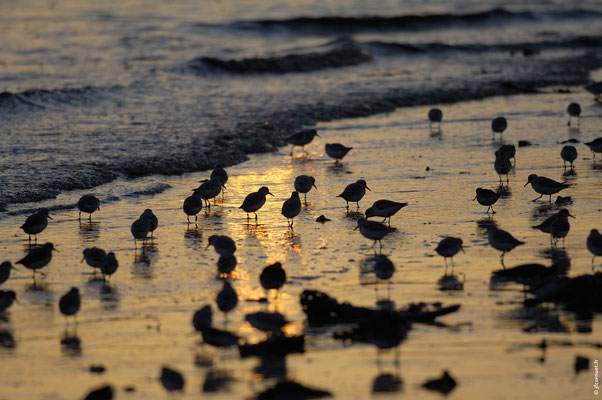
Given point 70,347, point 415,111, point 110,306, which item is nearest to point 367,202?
point 110,306

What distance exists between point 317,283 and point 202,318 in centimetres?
189

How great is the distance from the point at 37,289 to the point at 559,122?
46.2 ft

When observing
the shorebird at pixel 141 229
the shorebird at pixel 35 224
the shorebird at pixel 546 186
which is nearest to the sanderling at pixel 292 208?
the shorebird at pixel 141 229

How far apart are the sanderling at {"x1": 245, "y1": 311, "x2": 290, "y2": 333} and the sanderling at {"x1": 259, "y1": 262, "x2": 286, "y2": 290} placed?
1.05m

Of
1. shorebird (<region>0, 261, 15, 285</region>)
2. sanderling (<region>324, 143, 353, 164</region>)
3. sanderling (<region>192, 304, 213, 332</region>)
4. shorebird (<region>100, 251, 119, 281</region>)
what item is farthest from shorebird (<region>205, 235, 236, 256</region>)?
sanderling (<region>324, 143, 353, 164</region>)

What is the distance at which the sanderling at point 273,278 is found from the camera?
926 cm

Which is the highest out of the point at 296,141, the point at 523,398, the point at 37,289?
the point at 296,141

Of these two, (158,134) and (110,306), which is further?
(158,134)

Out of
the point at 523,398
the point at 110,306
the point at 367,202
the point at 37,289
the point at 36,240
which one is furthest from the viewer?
the point at 367,202

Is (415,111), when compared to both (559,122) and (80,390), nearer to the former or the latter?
(559,122)

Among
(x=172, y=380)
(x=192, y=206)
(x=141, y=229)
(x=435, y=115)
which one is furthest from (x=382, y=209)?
(x=435, y=115)

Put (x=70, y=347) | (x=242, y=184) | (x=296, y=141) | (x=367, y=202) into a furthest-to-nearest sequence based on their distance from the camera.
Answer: (x=296, y=141) → (x=242, y=184) → (x=367, y=202) → (x=70, y=347)

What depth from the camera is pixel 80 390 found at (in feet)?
23.4

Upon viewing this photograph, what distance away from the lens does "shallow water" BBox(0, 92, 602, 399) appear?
7.36 metres
